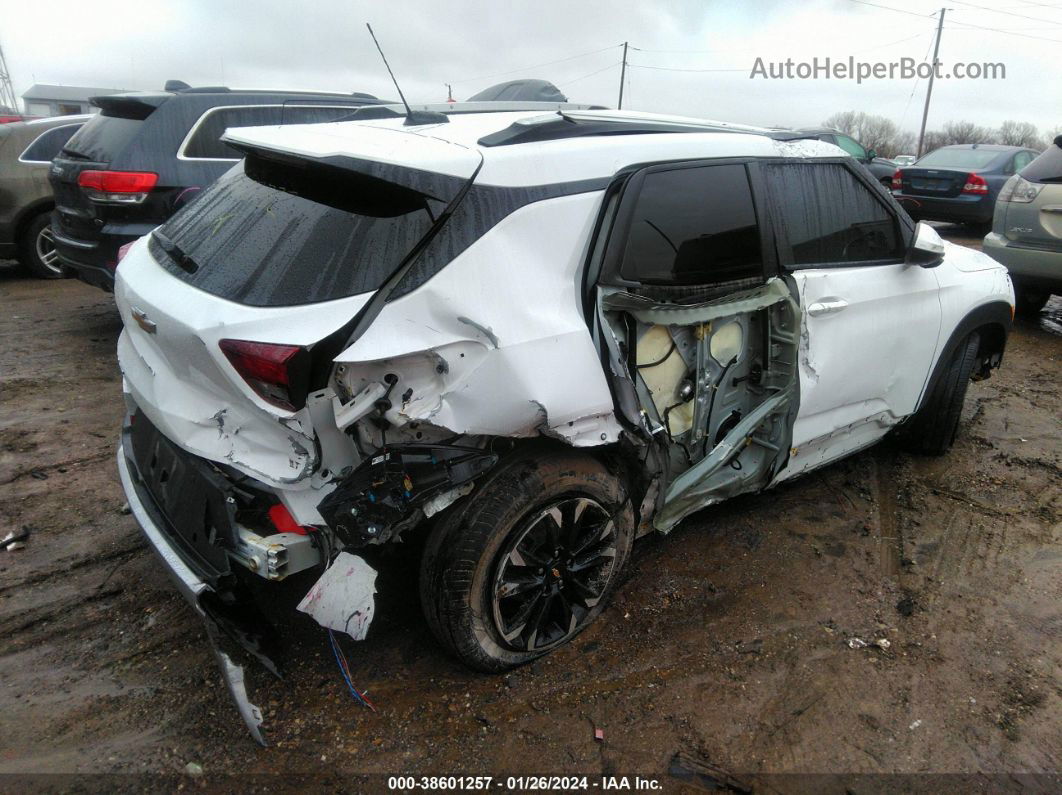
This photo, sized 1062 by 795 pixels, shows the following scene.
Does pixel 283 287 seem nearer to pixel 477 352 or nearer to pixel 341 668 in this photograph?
pixel 477 352

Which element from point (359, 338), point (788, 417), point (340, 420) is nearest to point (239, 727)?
point (340, 420)

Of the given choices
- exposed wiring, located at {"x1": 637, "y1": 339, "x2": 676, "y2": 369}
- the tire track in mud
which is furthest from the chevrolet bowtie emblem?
the tire track in mud

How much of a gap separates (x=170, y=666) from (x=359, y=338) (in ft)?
4.82

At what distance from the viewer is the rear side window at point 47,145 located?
7.32 m

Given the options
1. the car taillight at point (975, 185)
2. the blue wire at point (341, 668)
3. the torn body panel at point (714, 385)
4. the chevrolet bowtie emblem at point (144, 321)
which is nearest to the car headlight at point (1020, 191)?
the torn body panel at point (714, 385)

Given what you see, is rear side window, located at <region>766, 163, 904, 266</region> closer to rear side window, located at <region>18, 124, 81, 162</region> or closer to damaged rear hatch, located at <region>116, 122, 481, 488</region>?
damaged rear hatch, located at <region>116, 122, 481, 488</region>

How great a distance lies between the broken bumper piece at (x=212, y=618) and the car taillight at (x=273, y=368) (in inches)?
24.2

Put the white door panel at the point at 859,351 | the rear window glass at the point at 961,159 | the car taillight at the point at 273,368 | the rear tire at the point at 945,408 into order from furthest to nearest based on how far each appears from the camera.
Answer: the rear window glass at the point at 961,159 → the rear tire at the point at 945,408 → the white door panel at the point at 859,351 → the car taillight at the point at 273,368

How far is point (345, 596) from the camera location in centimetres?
215

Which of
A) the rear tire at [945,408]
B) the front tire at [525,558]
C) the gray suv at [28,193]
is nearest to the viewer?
the front tire at [525,558]

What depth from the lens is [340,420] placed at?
1.99m

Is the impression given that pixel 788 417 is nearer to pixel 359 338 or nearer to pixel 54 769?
pixel 359 338

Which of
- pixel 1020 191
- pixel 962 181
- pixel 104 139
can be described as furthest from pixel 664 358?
pixel 962 181

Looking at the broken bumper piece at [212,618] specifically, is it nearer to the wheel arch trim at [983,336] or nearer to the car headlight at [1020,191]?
the wheel arch trim at [983,336]
